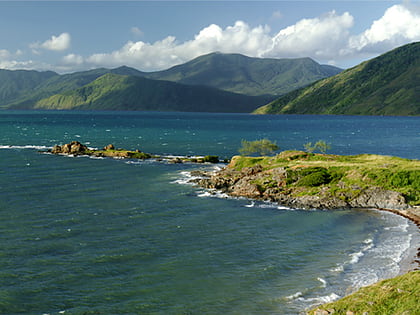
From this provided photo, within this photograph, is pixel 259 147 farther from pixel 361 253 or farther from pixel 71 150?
pixel 361 253

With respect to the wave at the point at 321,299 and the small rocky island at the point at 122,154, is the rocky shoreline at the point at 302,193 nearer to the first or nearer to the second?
the wave at the point at 321,299

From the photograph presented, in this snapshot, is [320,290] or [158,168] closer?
[320,290]

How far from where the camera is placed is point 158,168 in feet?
339

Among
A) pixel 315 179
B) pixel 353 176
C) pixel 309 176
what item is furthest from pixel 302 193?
pixel 353 176

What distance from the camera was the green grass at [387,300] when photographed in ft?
82.3

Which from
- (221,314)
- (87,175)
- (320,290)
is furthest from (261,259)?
(87,175)

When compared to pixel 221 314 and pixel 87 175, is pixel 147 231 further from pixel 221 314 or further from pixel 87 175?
pixel 87 175

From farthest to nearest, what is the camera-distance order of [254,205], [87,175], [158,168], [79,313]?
[158,168], [87,175], [254,205], [79,313]

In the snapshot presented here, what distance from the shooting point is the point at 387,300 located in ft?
86.7

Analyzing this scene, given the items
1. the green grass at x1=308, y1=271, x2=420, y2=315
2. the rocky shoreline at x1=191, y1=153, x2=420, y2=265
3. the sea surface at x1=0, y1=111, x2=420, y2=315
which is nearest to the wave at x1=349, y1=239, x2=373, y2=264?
the sea surface at x1=0, y1=111, x2=420, y2=315

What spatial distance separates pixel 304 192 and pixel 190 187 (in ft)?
77.4

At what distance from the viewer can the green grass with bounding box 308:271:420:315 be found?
25.1 meters

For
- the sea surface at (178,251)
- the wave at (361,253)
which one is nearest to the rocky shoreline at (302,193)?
the sea surface at (178,251)

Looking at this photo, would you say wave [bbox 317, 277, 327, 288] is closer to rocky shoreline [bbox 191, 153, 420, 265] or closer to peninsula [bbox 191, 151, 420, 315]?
rocky shoreline [bbox 191, 153, 420, 265]
